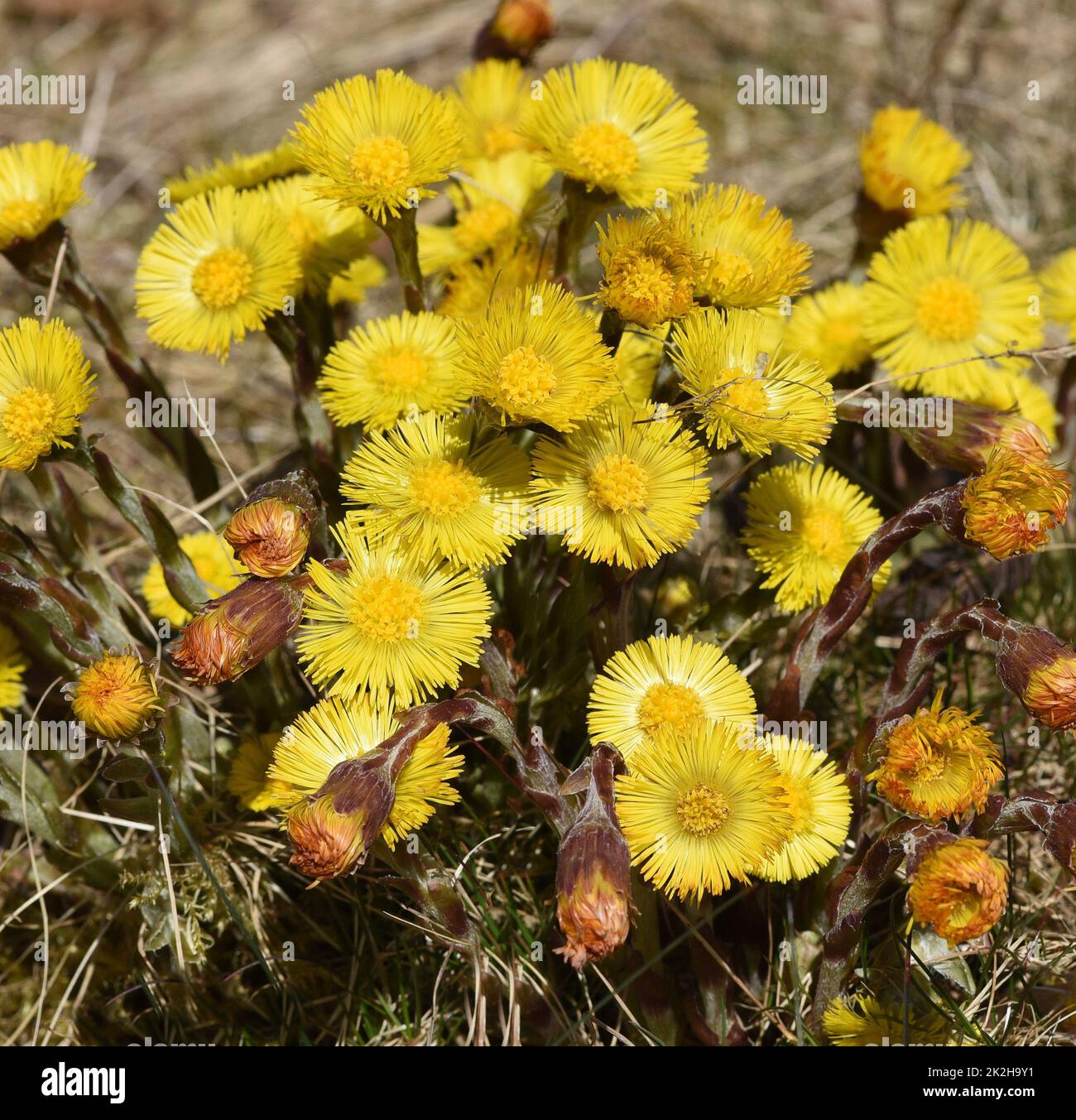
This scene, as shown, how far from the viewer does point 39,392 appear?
4.64 feet

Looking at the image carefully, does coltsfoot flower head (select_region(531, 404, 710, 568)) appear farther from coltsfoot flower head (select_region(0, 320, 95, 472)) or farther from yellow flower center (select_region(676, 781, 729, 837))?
coltsfoot flower head (select_region(0, 320, 95, 472))

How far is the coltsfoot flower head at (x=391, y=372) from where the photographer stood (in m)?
1.51

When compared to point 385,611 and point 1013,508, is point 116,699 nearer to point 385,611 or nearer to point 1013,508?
point 385,611

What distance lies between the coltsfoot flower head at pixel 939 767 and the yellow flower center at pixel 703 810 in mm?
195

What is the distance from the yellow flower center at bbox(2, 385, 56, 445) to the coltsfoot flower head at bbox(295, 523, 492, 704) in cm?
41

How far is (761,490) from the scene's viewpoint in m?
1.60

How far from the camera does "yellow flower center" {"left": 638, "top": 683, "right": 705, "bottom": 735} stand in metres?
1.34

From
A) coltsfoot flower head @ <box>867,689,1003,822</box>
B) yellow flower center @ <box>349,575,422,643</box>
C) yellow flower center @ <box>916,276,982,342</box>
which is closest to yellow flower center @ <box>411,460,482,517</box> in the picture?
yellow flower center @ <box>349,575,422,643</box>

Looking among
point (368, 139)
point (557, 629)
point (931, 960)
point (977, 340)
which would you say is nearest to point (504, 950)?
point (557, 629)

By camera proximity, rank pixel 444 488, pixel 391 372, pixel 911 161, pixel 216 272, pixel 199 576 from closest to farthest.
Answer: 1. pixel 444 488
2. pixel 391 372
3. pixel 216 272
4. pixel 199 576
5. pixel 911 161

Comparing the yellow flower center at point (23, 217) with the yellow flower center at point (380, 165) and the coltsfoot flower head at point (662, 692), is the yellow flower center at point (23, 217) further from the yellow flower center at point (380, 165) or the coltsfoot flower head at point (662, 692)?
the coltsfoot flower head at point (662, 692)

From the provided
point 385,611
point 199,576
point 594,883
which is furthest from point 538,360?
point 199,576

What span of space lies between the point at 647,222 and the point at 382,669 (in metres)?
0.61

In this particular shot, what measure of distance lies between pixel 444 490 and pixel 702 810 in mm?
477
